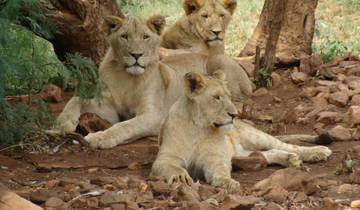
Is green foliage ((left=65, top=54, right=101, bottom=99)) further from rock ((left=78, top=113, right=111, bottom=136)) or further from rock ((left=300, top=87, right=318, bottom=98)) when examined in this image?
rock ((left=300, top=87, right=318, bottom=98))

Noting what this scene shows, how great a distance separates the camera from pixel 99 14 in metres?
8.30

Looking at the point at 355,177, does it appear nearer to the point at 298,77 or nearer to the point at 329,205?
the point at 329,205

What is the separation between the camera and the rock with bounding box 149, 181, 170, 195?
201 inches

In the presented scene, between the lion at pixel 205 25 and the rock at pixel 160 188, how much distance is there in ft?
13.6

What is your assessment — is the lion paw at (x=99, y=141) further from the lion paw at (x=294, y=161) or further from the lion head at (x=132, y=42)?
the lion paw at (x=294, y=161)

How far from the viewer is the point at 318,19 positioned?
1478cm

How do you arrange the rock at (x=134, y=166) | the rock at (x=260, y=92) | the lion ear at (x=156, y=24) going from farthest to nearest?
the rock at (x=260, y=92), the lion ear at (x=156, y=24), the rock at (x=134, y=166)

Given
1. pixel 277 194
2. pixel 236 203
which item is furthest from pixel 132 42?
pixel 236 203

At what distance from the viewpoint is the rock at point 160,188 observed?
201 inches

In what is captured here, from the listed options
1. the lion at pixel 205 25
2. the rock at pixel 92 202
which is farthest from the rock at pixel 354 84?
the rock at pixel 92 202

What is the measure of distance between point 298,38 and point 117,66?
365 cm

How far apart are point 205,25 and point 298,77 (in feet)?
3.94

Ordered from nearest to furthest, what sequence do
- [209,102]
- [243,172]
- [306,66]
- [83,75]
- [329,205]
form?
[329,205] → [209,102] → [243,172] → [83,75] → [306,66]

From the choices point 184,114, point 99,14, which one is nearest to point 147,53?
point 99,14
